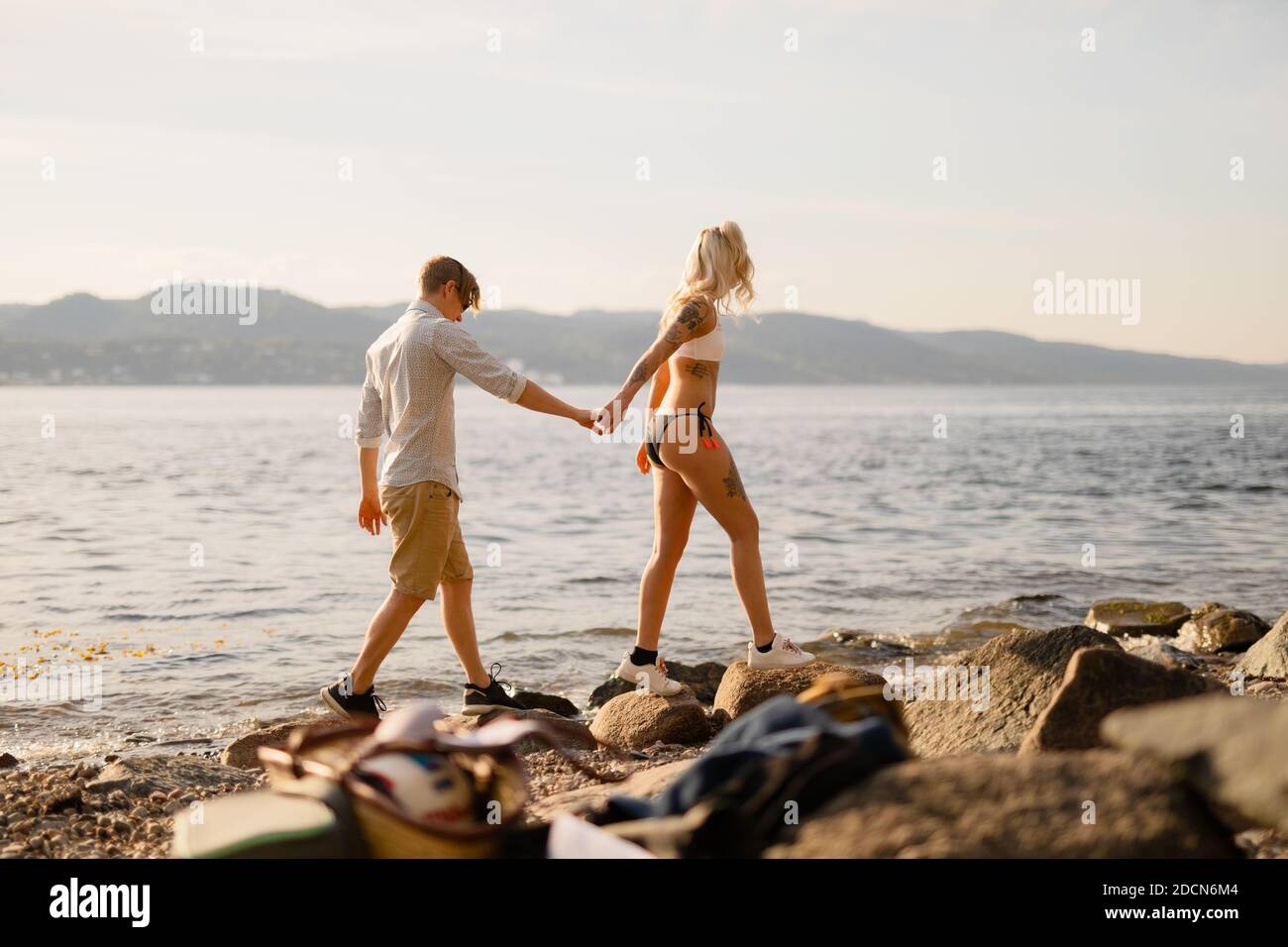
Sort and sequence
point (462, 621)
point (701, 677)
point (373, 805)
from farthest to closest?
point (701, 677), point (462, 621), point (373, 805)

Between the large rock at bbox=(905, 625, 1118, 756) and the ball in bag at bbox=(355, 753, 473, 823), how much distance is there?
2.42m

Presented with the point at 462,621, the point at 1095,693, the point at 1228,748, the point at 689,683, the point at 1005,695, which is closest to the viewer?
the point at 1228,748

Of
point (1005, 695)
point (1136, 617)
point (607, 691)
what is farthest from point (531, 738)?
point (1136, 617)

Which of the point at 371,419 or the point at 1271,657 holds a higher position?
the point at 371,419

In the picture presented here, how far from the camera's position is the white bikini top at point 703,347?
6250 millimetres

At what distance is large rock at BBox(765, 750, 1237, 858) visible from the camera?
8.32ft

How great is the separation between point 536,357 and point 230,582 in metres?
134

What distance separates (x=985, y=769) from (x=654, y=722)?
402 cm

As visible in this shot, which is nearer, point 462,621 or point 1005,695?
point 1005,695

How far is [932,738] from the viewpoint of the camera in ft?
16.5

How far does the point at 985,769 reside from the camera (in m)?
2.74

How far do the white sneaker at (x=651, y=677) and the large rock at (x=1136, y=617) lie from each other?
6.88m

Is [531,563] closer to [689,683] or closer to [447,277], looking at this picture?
[689,683]
